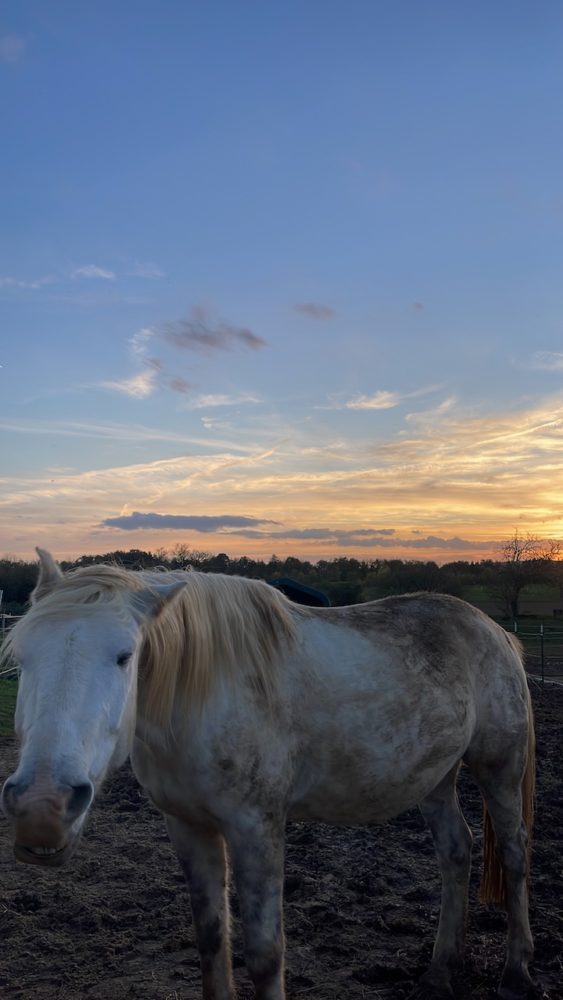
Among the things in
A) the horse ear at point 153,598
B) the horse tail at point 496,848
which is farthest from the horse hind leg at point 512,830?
the horse ear at point 153,598

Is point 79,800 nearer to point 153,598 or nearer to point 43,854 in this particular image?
point 43,854

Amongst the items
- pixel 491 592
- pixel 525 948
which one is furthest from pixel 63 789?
pixel 491 592

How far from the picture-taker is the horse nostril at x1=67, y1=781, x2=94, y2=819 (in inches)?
75.9

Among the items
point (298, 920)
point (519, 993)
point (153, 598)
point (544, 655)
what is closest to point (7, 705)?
point (298, 920)

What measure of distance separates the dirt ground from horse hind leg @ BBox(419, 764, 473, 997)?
0.37ft

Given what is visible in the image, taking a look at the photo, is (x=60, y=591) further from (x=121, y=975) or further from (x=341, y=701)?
(x=121, y=975)

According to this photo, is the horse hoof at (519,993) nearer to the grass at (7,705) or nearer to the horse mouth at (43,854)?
the horse mouth at (43,854)

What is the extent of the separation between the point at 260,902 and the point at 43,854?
3.33 feet

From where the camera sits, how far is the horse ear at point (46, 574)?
8.34ft

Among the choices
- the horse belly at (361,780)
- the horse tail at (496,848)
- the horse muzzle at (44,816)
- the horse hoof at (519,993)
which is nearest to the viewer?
the horse muzzle at (44,816)

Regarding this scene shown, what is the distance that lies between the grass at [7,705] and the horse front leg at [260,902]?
8.58 metres

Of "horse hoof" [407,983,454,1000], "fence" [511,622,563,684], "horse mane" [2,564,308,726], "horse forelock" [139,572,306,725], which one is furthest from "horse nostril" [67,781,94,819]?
"fence" [511,622,563,684]

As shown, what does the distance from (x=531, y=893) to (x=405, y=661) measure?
2213 millimetres

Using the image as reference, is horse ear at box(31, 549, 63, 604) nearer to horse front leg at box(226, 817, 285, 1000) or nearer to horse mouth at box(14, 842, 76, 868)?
horse mouth at box(14, 842, 76, 868)
